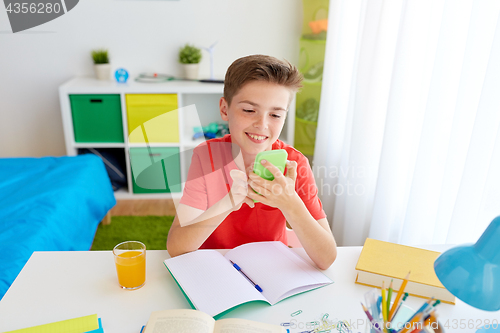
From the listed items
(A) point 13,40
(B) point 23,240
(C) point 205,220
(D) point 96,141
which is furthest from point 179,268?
(A) point 13,40

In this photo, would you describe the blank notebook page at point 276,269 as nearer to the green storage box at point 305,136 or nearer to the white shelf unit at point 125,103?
the white shelf unit at point 125,103

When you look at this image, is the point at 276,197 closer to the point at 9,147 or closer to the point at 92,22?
the point at 92,22

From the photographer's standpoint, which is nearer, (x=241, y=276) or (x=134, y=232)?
(x=241, y=276)

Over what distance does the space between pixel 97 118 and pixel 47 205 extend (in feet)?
3.52

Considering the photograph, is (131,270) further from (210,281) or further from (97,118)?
(97,118)

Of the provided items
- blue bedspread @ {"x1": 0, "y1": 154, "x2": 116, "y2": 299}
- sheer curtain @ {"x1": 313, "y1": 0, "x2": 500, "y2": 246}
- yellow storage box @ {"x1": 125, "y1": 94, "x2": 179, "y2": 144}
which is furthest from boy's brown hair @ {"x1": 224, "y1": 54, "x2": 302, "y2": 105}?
yellow storage box @ {"x1": 125, "y1": 94, "x2": 179, "y2": 144}

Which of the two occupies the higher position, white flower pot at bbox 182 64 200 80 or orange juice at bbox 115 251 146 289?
white flower pot at bbox 182 64 200 80

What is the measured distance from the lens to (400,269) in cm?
88

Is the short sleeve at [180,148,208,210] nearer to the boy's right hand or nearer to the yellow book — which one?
the boy's right hand

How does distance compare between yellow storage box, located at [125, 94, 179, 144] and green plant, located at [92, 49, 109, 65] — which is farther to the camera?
green plant, located at [92, 49, 109, 65]

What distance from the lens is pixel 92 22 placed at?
2.72 meters

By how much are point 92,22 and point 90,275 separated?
2.34m

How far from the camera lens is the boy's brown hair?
3.37ft

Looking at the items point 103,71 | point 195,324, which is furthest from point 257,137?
point 103,71
